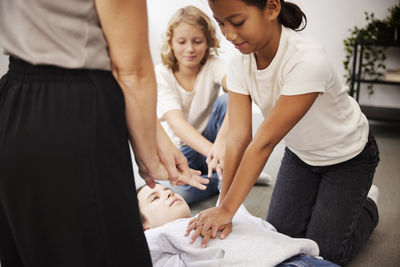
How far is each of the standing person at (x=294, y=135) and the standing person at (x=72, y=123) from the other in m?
0.52

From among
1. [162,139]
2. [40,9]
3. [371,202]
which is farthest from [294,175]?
[40,9]

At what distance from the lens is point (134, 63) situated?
78 cm

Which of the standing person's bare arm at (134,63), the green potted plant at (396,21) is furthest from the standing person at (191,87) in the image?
the green potted plant at (396,21)

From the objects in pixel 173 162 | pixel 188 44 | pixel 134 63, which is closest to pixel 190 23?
pixel 188 44

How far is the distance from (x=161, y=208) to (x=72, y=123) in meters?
1.01

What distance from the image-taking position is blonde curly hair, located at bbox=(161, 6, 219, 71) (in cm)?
221

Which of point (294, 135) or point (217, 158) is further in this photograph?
point (217, 158)

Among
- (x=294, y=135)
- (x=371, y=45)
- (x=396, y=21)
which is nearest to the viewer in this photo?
(x=294, y=135)

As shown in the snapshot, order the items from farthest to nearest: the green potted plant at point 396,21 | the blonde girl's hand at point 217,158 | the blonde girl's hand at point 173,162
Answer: the green potted plant at point 396,21 < the blonde girl's hand at point 217,158 < the blonde girl's hand at point 173,162

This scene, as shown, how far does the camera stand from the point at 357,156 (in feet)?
5.16

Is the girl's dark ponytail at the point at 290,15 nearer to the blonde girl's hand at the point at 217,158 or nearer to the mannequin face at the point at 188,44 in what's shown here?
the blonde girl's hand at the point at 217,158

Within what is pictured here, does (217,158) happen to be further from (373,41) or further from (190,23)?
(373,41)

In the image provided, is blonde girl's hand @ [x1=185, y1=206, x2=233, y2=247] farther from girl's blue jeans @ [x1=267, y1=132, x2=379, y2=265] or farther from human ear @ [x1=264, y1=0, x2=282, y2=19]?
human ear @ [x1=264, y1=0, x2=282, y2=19]

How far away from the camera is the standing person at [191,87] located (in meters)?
2.19
